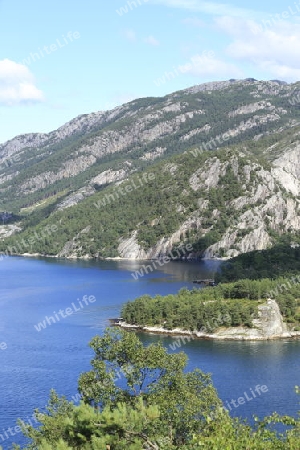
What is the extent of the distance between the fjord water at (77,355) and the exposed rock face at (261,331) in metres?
3.09

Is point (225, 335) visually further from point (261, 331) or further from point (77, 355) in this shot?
point (77, 355)

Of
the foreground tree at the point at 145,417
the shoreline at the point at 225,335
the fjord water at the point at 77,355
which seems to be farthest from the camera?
the shoreline at the point at 225,335

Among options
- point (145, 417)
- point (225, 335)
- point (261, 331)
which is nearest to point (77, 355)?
→ point (225, 335)

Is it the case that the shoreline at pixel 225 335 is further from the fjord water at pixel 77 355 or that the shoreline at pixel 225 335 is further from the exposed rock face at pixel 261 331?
the fjord water at pixel 77 355

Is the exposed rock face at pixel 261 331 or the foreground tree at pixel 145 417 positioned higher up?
the foreground tree at pixel 145 417

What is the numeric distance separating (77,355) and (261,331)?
107 feet

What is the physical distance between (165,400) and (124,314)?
7448 cm

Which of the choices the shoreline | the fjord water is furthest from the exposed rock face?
the fjord water

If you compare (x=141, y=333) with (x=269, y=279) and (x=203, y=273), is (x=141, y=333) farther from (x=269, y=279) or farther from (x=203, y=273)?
(x=203, y=273)

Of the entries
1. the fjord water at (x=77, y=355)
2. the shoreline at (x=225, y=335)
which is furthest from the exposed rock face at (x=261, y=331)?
the fjord water at (x=77, y=355)

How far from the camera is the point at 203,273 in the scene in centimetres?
18262

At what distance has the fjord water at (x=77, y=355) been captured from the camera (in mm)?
70938

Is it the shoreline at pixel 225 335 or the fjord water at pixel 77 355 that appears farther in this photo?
the shoreline at pixel 225 335

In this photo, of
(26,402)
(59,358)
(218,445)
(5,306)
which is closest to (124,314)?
(59,358)
